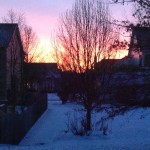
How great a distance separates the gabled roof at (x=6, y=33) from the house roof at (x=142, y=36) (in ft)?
107

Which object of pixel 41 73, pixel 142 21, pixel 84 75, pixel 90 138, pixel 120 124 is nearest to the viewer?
pixel 142 21

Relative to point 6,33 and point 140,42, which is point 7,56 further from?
point 140,42

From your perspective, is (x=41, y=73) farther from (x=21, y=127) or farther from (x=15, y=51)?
(x=21, y=127)

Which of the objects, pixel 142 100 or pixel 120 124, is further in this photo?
pixel 120 124

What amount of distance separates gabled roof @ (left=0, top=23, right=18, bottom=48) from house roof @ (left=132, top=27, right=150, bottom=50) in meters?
32.6

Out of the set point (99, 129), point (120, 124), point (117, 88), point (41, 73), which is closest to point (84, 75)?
point (99, 129)

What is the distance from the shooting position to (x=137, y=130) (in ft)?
85.5

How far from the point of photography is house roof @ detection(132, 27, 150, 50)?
15.0m

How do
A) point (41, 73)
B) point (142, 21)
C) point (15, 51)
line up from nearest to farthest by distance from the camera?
point (142, 21) < point (15, 51) < point (41, 73)

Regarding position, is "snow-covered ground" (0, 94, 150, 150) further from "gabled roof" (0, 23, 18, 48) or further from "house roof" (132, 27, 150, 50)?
"gabled roof" (0, 23, 18, 48)

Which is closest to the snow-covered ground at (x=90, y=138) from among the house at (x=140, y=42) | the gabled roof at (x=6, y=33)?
the house at (x=140, y=42)

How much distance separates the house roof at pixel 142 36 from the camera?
1502 centimetres

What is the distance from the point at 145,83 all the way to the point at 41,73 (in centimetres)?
5289

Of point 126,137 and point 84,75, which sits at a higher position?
point 84,75
